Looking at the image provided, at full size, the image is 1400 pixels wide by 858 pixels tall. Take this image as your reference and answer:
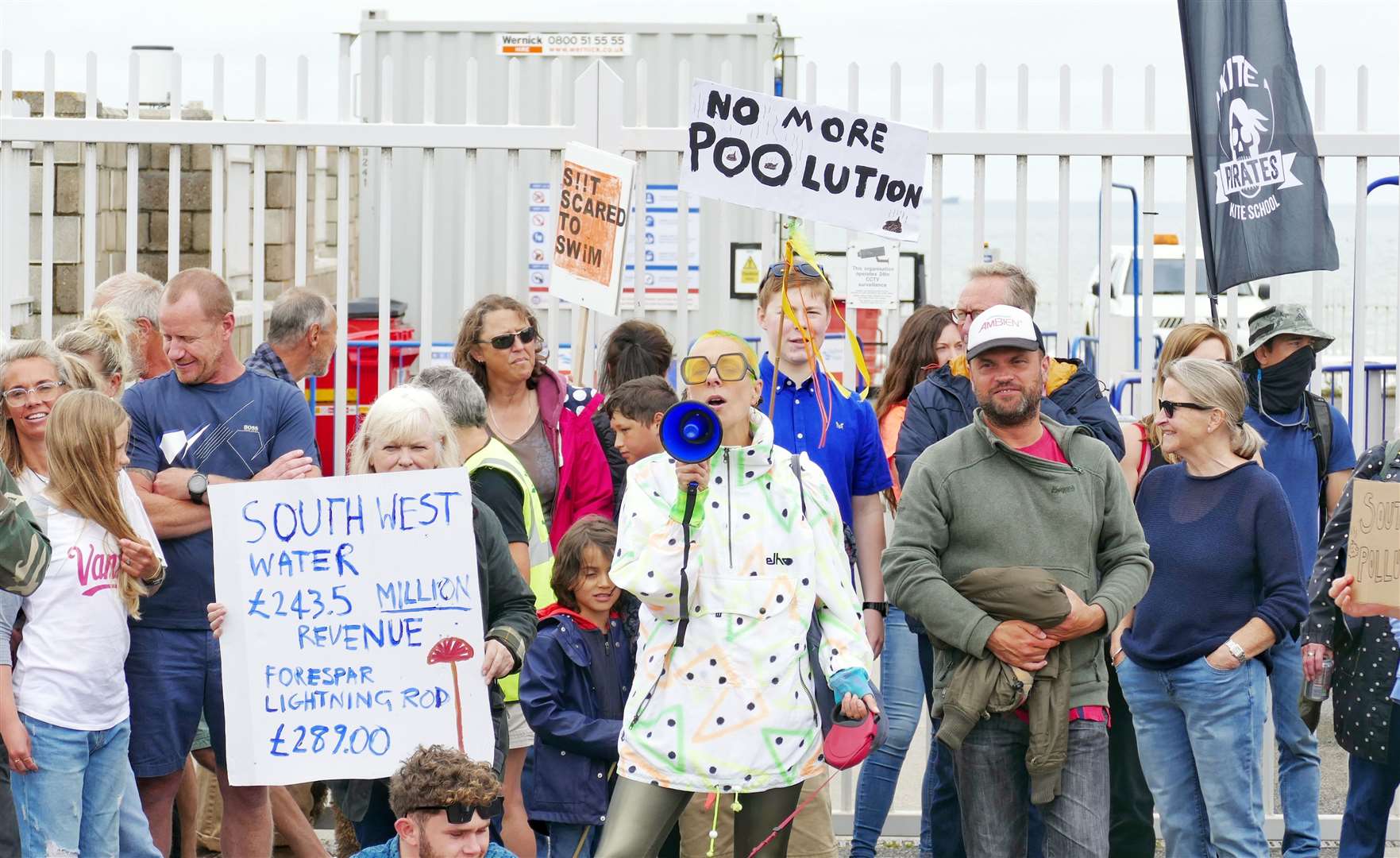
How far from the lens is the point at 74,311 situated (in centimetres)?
937

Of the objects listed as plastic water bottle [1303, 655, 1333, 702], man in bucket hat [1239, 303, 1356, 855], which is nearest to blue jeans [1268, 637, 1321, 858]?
man in bucket hat [1239, 303, 1356, 855]

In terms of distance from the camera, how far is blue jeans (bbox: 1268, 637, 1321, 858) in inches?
222

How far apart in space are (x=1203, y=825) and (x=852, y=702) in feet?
5.38

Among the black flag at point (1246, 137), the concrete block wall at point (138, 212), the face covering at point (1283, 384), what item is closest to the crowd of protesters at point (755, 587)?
the face covering at point (1283, 384)

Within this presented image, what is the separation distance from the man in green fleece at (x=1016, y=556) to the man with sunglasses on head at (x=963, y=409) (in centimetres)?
53

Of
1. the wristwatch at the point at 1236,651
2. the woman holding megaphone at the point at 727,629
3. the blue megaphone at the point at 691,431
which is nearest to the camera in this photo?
the blue megaphone at the point at 691,431

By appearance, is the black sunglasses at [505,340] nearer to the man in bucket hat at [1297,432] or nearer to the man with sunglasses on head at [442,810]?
the man with sunglasses on head at [442,810]

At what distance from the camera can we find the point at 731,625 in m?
4.37

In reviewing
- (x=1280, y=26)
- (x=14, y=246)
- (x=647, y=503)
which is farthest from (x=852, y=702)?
(x=14, y=246)

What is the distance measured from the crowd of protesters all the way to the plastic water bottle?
3cm

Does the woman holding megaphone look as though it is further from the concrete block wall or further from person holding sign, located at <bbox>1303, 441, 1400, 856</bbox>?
the concrete block wall

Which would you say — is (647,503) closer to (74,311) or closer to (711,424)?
(711,424)

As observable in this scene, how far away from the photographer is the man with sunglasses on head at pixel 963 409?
5469 mm

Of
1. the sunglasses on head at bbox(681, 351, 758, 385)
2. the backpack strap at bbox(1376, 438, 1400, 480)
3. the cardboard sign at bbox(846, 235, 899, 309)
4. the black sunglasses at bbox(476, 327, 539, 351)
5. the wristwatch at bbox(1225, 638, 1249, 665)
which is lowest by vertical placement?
the wristwatch at bbox(1225, 638, 1249, 665)
